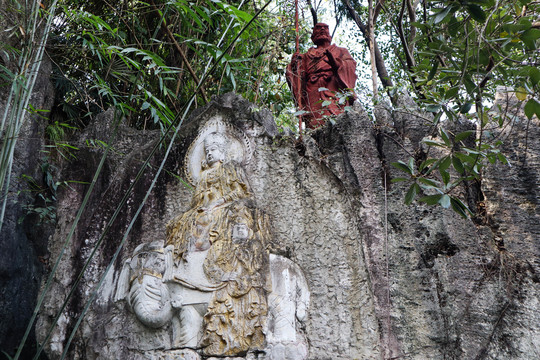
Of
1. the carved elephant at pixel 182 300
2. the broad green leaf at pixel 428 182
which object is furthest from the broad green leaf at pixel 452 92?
the carved elephant at pixel 182 300

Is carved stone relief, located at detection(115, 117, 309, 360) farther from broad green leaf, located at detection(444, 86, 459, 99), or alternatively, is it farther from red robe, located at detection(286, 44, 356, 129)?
broad green leaf, located at detection(444, 86, 459, 99)

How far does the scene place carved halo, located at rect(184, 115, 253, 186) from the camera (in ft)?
16.6

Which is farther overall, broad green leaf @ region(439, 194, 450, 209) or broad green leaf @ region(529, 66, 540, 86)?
broad green leaf @ region(439, 194, 450, 209)

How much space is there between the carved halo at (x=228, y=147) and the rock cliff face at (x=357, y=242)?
0.08m

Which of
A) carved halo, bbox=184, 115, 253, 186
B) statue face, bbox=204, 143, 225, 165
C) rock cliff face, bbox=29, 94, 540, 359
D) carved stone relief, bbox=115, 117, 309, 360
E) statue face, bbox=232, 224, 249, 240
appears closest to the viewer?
rock cliff face, bbox=29, 94, 540, 359

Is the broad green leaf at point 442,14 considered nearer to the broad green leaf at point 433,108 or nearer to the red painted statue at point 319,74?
the broad green leaf at point 433,108

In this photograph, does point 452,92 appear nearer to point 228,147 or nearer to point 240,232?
point 240,232

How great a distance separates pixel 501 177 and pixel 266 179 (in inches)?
71.2

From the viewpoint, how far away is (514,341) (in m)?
3.70

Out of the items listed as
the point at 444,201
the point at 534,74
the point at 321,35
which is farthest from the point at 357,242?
the point at 321,35

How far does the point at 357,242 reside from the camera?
440 cm

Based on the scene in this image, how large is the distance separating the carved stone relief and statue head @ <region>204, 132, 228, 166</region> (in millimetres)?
176

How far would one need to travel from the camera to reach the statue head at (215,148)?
16.3 ft

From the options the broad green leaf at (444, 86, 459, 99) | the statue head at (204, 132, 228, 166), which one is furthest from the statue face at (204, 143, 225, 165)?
the broad green leaf at (444, 86, 459, 99)
